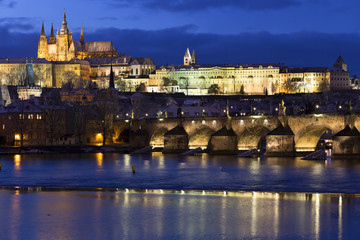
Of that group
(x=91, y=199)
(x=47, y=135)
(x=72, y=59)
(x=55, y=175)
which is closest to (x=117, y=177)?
(x=55, y=175)

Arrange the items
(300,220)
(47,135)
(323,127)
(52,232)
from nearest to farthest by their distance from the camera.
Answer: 1. (52,232)
2. (300,220)
3. (323,127)
4. (47,135)

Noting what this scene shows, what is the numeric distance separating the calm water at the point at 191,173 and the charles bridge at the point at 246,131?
2.89 m

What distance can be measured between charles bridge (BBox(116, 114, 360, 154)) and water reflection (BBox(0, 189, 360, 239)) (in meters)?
26.5

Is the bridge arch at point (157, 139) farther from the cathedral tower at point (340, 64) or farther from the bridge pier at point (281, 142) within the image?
the cathedral tower at point (340, 64)

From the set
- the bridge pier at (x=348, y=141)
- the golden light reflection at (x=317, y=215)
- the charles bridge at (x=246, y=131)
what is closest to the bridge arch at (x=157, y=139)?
the charles bridge at (x=246, y=131)

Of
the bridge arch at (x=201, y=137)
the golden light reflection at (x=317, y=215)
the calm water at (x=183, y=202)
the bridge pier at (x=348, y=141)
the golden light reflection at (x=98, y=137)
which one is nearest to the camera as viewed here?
the golden light reflection at (x=317, y=215)

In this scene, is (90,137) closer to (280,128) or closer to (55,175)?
(280,128)

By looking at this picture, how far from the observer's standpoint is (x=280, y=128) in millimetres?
61062

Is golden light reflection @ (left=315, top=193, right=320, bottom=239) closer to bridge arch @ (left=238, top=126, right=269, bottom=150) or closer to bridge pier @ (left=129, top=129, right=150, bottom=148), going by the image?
bridge arch @ (left=238, top=126, right=269, bottom=150)

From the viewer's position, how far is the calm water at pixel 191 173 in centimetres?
3797

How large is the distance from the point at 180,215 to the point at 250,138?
41.1 metres

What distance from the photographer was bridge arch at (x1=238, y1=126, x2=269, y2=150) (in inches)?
2586

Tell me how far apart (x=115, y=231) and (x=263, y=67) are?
16148 cm

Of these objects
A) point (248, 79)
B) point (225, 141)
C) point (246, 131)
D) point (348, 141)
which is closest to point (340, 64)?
point (248, 79)
